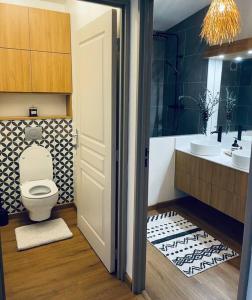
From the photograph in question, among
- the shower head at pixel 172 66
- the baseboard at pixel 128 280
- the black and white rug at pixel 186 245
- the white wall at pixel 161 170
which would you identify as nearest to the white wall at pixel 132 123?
the baseboard at pixel 128 280

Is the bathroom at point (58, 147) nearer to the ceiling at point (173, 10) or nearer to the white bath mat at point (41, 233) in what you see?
the white bath mat at point (41, 233)

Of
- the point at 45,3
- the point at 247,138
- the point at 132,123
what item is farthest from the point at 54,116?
the point at 247,138

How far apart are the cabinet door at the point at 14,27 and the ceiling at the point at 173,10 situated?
1.55 metres

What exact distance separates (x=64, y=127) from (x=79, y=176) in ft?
2.53

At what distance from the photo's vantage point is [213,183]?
2797 mm

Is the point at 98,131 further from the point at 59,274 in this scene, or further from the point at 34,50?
the point at 34,50

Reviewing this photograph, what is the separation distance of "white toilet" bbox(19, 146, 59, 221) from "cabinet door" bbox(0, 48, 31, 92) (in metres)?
0.68

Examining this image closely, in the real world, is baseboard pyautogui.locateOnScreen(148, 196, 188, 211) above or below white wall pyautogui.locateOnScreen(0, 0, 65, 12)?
below

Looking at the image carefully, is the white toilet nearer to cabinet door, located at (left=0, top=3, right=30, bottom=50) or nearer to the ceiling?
cabinet door, located at (left=0, top=3, right=30, bottom=50)

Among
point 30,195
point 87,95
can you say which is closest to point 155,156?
point 87,95

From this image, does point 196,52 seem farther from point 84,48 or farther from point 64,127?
point 64,127

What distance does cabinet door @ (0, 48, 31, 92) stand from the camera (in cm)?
272

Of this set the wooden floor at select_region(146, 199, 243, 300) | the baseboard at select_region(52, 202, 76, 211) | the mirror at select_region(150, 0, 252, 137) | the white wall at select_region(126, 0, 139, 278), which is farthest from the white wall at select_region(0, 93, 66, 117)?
the wooden floor at select_region(146, 199, 243, 300)

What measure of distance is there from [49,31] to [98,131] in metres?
1.46
